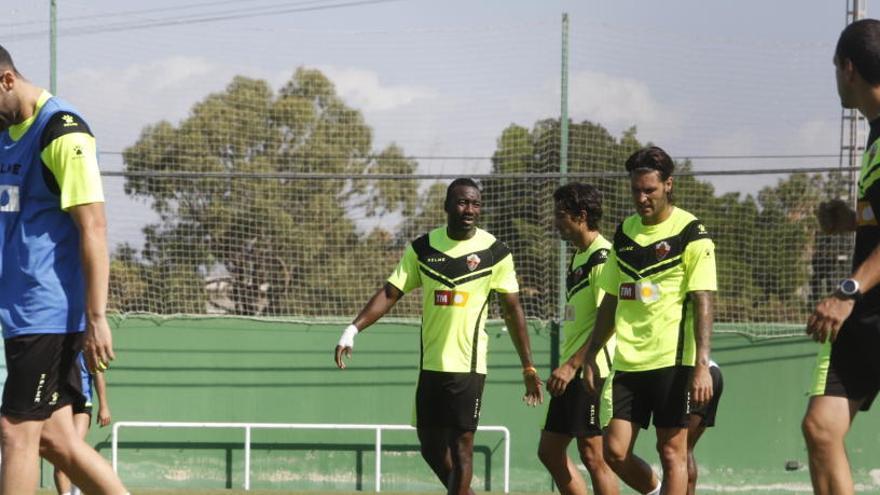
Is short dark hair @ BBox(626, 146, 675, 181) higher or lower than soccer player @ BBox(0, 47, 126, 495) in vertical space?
higher

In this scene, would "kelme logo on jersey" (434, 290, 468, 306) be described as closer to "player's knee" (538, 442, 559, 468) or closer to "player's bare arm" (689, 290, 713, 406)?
"player's knee" (538, 442, 559, 468)

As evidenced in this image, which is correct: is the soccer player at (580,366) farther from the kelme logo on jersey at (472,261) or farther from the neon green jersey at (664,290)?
the neon green jersey at (664,290)

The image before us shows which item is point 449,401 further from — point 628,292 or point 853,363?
point 853,363

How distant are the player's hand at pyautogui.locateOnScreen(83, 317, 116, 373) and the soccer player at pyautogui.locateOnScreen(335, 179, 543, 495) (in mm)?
3369

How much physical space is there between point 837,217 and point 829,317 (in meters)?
0.86

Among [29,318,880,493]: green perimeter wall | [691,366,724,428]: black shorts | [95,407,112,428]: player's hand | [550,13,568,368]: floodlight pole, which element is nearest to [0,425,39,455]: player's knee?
[95,407,112,428]: player's hand

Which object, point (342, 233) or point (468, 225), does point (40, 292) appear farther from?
point (342, 233)

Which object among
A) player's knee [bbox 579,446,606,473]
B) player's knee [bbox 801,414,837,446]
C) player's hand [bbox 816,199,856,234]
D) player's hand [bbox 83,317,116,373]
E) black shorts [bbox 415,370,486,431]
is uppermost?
player's hand [bbox 816,199,856,234]

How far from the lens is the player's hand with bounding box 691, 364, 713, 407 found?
7.04 metres

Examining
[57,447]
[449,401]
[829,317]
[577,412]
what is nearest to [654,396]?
[577,412]

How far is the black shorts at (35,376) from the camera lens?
5.19 metres

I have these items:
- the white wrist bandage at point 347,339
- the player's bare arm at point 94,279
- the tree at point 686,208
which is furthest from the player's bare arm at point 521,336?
the tree at point 686,208

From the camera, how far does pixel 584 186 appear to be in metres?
8.71

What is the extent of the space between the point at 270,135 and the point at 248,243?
4138 mm
